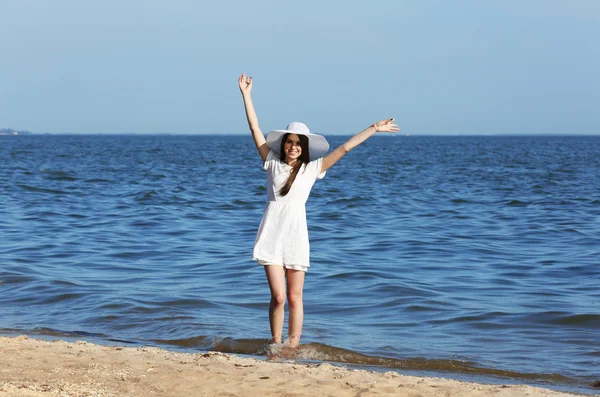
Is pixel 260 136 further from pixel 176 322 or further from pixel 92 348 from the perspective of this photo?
pixel 176 322

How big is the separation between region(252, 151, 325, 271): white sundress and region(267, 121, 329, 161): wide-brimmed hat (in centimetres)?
12

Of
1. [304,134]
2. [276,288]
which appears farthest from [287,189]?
[276,288]

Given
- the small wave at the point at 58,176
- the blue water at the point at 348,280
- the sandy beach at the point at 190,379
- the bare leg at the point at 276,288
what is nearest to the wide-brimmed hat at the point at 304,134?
the bare leg at the point at 276,288

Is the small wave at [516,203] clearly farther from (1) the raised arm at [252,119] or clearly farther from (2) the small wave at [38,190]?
(1) the raised arm at [252,119]

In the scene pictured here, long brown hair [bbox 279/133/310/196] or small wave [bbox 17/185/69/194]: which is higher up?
long brown hair [bbox 279/133/310/196]

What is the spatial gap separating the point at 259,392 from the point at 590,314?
5.27 meters

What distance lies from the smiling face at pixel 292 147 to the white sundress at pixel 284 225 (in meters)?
0.11

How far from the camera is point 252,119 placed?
6863mm

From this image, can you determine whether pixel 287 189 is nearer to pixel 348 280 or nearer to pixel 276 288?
pixel 276 288

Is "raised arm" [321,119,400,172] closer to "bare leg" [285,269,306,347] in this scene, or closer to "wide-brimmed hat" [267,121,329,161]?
"wide-brimmed hat" [267,121,329,161]

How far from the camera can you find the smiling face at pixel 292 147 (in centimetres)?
673

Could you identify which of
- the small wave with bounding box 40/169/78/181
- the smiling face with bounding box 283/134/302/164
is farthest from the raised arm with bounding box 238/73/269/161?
the small wave with bounding box 40/169/78/181

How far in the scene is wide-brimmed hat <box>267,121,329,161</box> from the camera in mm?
6699

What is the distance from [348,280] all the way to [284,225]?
4862mm
